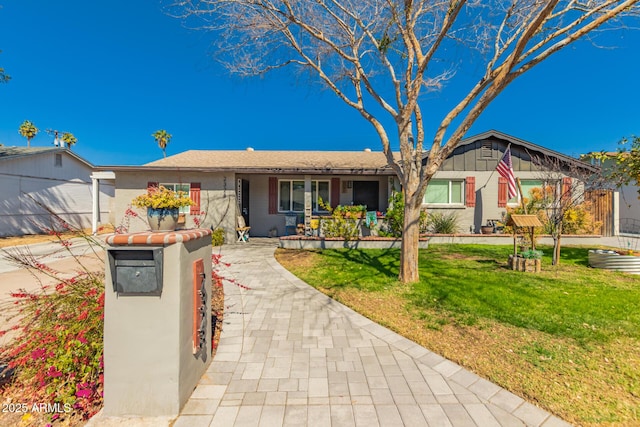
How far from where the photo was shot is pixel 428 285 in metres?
5.41

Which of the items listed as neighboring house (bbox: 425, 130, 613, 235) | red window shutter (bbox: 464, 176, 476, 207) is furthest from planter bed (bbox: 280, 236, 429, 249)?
red window shutter (bbox: 464, 176, 476, 207)

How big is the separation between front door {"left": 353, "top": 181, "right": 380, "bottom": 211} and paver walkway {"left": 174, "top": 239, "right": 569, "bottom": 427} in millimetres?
9136

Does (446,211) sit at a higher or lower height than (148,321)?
higher

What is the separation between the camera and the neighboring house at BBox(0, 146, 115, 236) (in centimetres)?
1319

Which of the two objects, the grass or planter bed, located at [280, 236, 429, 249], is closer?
the grass

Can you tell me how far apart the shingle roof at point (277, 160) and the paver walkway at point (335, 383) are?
7858mm

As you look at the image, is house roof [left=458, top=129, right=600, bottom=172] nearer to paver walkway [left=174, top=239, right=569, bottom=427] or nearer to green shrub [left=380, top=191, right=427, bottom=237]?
green shrub [left=380, top=191, right=427, bottom=237]

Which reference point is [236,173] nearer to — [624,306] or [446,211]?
[446,211]

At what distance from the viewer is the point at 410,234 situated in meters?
5.52

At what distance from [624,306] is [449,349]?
3662 mm

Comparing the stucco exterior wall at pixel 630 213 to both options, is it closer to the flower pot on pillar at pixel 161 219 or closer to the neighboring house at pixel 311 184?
the neighboring house at pixel 311 184

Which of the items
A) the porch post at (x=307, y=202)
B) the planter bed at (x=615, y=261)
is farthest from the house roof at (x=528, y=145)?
the porch post at (x=307, y=202)

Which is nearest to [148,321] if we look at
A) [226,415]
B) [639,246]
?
[226,415]

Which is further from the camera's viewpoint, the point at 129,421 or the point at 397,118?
the point at 397,118
